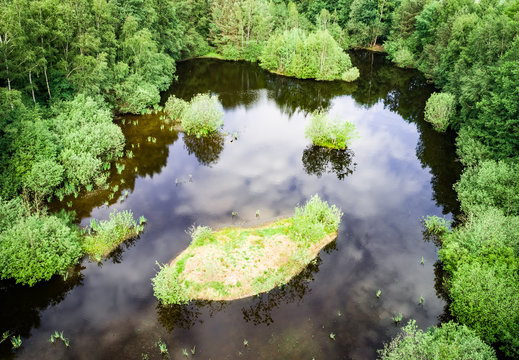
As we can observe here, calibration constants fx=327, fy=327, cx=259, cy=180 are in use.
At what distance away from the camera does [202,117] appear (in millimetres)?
47750

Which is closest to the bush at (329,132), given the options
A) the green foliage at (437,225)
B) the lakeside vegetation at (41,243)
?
the green foliage at (437,225)

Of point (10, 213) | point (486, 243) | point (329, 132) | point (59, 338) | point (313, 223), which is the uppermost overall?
point (329, 132)

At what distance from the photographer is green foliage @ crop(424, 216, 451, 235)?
31.3m

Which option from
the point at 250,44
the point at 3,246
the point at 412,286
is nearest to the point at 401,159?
the point at 412,286

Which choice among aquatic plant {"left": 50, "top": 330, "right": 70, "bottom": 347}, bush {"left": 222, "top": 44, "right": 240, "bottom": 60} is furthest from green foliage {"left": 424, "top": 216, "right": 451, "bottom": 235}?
bush {"left": 222, "top": 44, "right": 240, "bottom": 60}

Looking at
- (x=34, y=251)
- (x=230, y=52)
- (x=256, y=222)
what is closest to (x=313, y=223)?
(x=256, y=222)

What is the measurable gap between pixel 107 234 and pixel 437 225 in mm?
30535

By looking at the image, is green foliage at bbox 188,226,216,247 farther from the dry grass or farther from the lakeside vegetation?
the lakeside vegetation

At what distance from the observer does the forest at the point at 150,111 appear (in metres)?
21.4

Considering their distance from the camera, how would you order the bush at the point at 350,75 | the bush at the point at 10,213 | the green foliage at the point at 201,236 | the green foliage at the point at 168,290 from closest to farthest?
the green foliage at the point at 168,290, the bush at the point at 10,213, the green foliage at the point at 201,236, the bush at the point at 350,75

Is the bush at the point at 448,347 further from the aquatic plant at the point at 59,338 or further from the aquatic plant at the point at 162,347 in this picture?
the aquatic plant at the point at 59,338

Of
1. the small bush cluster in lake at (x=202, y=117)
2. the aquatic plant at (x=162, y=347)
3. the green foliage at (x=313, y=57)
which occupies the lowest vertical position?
the aquatic plant at (x=162, y=347)

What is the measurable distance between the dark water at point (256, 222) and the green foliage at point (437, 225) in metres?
1.12

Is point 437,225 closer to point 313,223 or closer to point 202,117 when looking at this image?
point 313,223
